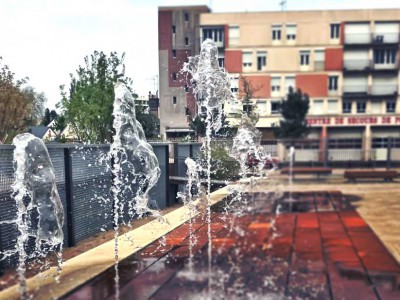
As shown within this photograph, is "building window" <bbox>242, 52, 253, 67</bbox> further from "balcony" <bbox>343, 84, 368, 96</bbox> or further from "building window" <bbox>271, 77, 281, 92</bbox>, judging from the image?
"balcony" <bbox>343, 84, 368, 96</bbox>

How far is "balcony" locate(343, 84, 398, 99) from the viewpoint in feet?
19.4

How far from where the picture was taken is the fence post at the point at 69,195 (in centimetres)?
623

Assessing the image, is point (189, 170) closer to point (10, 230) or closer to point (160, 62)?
point (10, 230)

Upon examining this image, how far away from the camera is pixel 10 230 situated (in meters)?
5.13

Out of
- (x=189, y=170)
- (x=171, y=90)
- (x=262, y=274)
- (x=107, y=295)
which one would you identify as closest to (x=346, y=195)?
(x=189, y=170)

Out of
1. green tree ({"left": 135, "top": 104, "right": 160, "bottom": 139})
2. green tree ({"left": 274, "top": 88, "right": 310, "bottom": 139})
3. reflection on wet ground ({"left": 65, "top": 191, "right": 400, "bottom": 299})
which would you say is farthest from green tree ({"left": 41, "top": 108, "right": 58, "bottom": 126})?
green tree ({"left": 274, "top": 88, "right": 310, "bottom": 139})

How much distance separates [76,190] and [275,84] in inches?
137

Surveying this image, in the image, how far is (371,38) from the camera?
21.5ft

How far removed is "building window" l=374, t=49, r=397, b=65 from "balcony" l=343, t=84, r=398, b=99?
429 mm

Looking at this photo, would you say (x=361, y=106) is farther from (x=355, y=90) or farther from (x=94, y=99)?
(x=94, y=99)

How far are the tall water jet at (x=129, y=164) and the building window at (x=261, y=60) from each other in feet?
8.41

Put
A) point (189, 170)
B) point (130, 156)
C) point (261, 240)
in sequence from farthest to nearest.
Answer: point (189, 170) < point (130, 156) < point (261, 240)

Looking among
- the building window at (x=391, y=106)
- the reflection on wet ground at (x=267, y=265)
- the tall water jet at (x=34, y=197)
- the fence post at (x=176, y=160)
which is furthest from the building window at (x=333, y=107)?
the fence post at (x=176, y=160)

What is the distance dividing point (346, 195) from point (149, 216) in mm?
5658
